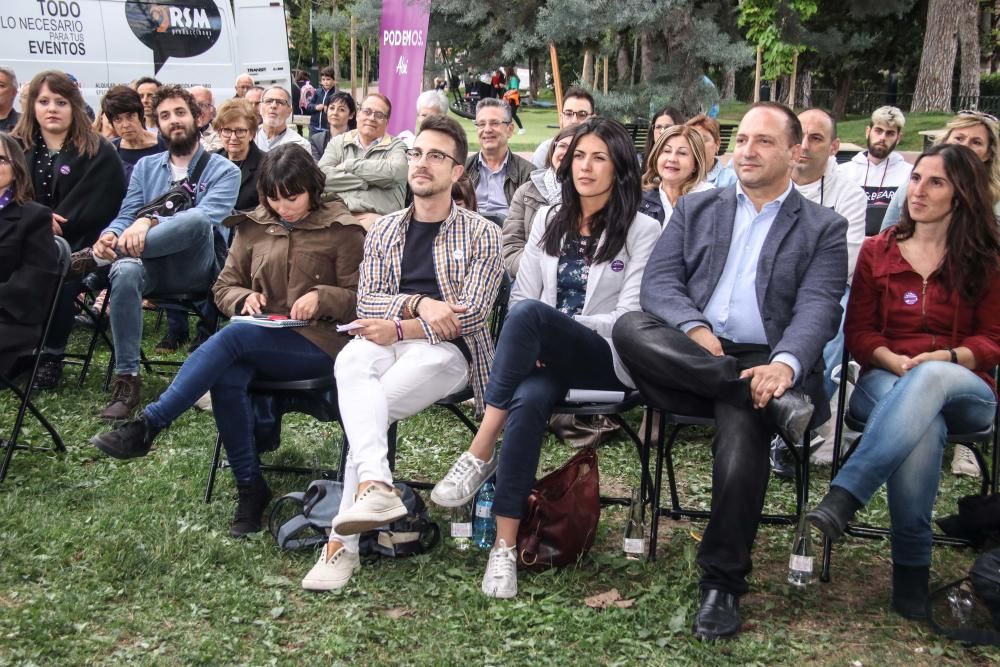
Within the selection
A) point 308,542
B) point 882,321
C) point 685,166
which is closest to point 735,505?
point 882,321

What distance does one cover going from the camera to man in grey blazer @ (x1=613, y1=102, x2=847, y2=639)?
339 centimetres

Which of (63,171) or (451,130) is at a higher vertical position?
(451,130)

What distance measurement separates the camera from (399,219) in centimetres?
425

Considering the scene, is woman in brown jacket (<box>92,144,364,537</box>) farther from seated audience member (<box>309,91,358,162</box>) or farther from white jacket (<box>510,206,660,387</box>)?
seated audience member (<box>309,91,358,162</box>)

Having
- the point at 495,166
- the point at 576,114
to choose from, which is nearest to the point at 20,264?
the point at 495,166

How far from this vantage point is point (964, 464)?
4.87 meters

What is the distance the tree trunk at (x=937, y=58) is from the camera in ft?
77.3

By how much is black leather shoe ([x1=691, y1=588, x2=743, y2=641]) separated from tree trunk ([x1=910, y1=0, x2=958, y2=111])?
23.1 m

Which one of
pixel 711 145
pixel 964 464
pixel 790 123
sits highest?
pixel 790 123

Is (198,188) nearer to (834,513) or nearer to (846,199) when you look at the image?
(846,199)

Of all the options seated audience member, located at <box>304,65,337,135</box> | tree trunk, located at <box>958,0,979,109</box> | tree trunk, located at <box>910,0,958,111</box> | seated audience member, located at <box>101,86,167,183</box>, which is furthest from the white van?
tree trunk, located at <box>958,0,979,109</box>

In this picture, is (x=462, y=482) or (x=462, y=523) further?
(x=462, y=523)

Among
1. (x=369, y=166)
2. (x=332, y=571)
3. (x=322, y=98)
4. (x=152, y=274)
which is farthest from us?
(x=322, y=98)

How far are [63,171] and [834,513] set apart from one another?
466 cm
